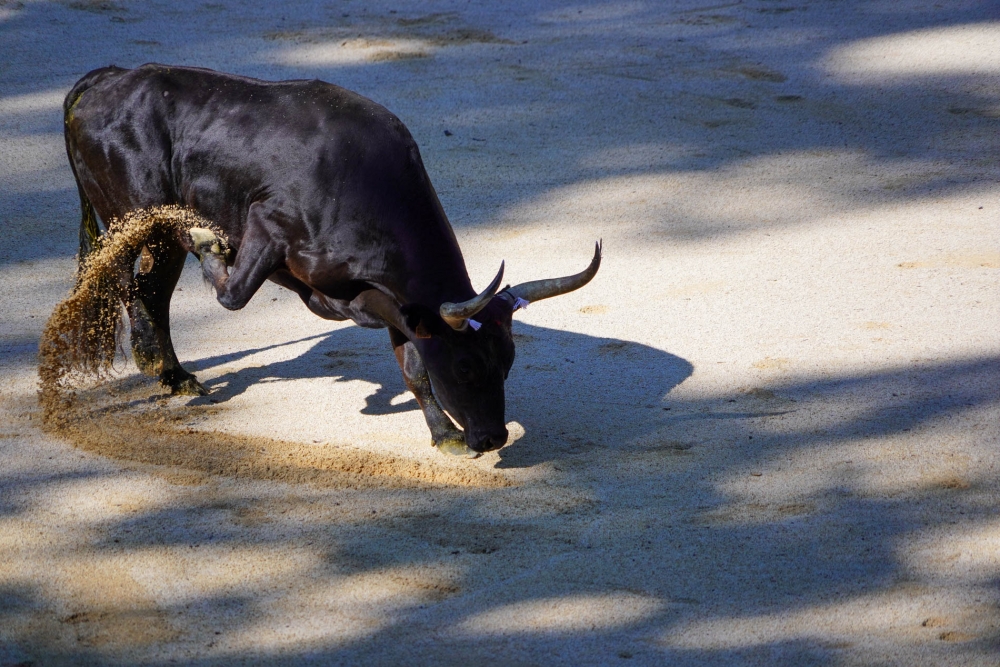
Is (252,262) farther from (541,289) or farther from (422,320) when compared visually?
(541,289)

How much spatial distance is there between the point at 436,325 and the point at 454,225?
135 inches

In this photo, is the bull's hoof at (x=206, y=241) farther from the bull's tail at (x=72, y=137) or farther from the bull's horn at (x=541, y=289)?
the bull's horn at (x=541, y=289)

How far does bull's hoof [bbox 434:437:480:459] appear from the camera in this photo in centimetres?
556

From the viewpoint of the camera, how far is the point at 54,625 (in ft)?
13.8

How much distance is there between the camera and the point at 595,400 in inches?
243

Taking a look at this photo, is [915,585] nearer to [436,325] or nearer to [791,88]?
[436,325]

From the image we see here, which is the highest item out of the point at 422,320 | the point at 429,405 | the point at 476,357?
the point at 422,320

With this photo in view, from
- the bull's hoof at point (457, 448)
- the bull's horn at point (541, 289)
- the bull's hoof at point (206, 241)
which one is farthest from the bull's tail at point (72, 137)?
the bull's horn at point (541, 289)

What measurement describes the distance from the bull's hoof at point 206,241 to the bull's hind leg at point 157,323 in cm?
44

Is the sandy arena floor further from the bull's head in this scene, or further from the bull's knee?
the bull's knee

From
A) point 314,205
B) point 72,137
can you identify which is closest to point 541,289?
point 314,205

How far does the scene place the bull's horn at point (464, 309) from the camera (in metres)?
4.82

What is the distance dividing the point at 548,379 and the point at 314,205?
171cm

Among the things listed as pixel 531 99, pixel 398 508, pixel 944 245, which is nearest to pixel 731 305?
pixel 944 245
